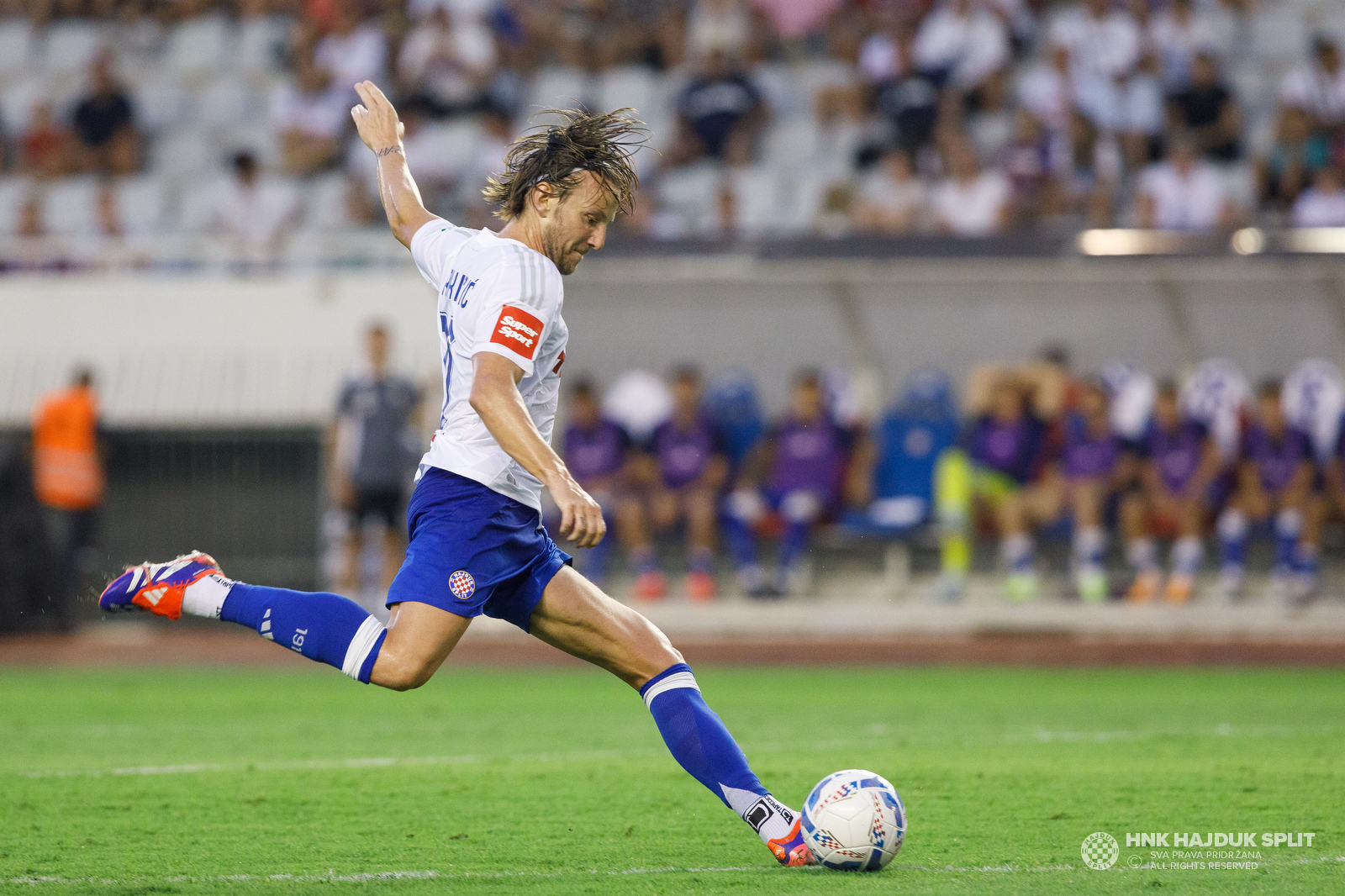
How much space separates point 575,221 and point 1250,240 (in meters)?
10.3

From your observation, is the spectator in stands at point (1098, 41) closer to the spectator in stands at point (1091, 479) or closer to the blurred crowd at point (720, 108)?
the blurred crowd at point (720, 108)

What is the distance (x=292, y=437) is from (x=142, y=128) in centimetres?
579

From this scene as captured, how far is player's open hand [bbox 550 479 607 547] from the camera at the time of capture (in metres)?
4.03

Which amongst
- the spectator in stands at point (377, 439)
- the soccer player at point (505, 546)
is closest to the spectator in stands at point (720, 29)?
the spectator in stands at point (377, 439)

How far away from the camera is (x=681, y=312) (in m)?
14.8

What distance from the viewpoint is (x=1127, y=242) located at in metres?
13.7

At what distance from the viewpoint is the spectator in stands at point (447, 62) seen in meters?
17.0

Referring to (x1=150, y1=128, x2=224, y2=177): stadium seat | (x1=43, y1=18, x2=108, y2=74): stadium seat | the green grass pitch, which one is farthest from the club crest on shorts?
(x1=43, y1=18, x2=108, y2=74): stadium seat

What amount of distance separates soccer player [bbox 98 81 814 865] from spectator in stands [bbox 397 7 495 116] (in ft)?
41.3

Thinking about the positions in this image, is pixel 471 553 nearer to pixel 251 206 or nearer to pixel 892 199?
pixel 892 199

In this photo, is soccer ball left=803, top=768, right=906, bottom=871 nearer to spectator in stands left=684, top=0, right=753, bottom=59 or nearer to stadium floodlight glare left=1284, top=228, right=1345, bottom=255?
stadium floodlight glare left=1284, top=228, right=1345, bottom=255

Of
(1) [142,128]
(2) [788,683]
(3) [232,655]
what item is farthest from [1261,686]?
(1) [142,128]

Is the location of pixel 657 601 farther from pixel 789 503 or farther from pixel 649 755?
pixel 649 755

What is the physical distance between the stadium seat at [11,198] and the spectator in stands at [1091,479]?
11.3 metres
